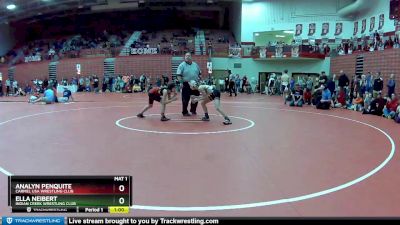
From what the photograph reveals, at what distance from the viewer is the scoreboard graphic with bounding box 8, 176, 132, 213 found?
112 inches

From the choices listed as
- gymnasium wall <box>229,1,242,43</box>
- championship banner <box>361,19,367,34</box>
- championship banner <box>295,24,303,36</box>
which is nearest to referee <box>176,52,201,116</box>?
championship banner <box>361,19,367,34</box>

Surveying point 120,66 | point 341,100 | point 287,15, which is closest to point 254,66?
point 287,15

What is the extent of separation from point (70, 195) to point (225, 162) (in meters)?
3.33

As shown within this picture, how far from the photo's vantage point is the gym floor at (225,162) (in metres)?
4.08

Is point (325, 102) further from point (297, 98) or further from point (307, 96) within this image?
point (307, 96)

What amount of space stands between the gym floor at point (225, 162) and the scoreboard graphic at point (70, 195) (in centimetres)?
90

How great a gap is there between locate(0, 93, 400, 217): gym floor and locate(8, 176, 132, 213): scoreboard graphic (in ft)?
2.97

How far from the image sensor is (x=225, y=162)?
586 cm

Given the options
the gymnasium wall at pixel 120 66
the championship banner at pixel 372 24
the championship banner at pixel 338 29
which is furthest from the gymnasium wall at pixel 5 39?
the championship banner at pixel 372 24

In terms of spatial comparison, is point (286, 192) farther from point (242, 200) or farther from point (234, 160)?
point (234, 160)

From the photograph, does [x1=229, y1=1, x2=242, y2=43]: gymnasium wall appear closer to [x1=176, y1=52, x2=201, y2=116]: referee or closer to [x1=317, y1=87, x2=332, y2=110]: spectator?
[x1=317, y1=87, x2=332, y2=110]: spectator


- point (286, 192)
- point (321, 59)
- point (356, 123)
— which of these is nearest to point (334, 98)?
point (356, 123)

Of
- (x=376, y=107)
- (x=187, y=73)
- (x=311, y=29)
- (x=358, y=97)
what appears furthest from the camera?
(x=311, y=29)

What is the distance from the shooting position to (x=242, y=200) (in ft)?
13.7
